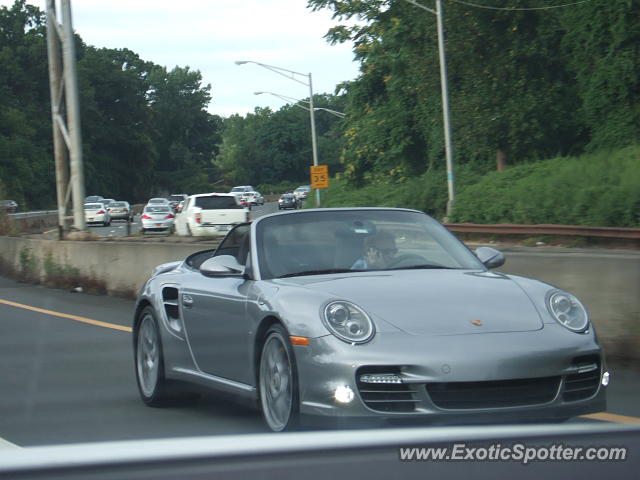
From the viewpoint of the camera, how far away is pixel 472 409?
18.0 feet

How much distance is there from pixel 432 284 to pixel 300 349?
0.90m

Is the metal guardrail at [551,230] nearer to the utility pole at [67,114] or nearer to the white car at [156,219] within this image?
the utility pole at [67,114]

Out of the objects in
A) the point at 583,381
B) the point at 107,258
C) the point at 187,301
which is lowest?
the point at 107,258

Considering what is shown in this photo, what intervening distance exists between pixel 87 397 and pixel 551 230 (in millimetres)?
20801

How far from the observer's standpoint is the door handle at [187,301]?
7.55 meters

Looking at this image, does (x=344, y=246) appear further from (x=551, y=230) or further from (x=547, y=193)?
(x=547, y=193)

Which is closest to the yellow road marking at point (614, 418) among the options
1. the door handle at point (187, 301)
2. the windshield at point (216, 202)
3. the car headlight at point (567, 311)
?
the car headlight at point (567, 311)

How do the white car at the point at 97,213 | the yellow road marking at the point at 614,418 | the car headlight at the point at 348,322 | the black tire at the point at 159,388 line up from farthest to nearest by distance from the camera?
the white car at the point at 97,213 < the black tire at the point at 159,388 < the yellow road marking at the point at 614,418 < the car headlight at the point at 348,322

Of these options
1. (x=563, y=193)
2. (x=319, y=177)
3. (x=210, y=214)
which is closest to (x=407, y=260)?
(x=563, y=193)

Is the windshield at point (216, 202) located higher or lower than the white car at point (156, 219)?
higher

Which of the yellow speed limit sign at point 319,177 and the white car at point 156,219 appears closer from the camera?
the yellow speed limit sign at point 319,177

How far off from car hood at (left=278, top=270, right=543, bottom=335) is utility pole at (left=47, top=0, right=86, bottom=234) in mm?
15571

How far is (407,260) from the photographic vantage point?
274 inches

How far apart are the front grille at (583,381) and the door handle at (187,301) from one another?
2790 millimetres
